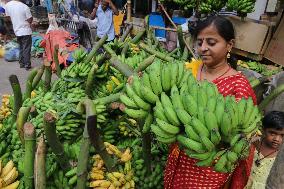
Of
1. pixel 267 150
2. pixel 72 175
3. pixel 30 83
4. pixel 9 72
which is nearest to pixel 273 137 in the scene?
pixel 267 150

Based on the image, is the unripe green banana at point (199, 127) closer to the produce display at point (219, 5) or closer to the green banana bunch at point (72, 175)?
the green banana bunch at point (72, 175)

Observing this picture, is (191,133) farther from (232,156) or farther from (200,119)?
(232,156)

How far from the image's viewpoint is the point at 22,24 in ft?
25.0

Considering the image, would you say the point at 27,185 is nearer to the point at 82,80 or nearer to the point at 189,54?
the point at 82,80

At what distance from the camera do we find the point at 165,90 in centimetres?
147

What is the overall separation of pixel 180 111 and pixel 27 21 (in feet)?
24.1

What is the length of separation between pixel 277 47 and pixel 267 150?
269 centimetres

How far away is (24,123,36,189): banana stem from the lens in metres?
1.70

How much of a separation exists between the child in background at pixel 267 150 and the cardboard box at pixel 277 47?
8.21 feet

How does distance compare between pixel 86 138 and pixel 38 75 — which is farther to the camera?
pixel 38 75

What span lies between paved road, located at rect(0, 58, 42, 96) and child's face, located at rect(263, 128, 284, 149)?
5.17 meters

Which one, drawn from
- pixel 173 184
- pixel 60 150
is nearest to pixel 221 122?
pixel 173 184

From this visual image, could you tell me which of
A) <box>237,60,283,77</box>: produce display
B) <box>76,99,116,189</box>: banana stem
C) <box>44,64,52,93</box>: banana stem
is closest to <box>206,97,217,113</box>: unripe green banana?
<box>76,99,116,189</box>: banana stem

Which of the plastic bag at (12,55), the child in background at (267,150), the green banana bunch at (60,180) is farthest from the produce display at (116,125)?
the plastic bag at (12,55)
